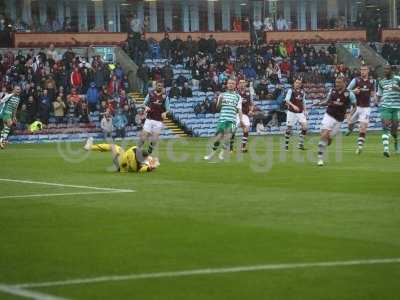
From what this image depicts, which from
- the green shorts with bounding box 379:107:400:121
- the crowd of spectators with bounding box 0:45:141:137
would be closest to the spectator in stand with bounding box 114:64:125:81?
the crowd of spectators with bounding box 0:45:141:137

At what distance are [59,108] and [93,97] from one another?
7.32ft

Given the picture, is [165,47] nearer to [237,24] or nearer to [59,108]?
[237,24]

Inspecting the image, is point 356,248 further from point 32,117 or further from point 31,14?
point 31,14

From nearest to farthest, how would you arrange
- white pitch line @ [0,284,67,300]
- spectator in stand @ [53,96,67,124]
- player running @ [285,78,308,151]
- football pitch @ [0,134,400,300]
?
1. white pitch line @ [0,284,67,300]
2. football pitch @ [0,134,400,300]
3. player running @ [285,78,308,151]
4. spectator in stand @ [53,96,67,124]

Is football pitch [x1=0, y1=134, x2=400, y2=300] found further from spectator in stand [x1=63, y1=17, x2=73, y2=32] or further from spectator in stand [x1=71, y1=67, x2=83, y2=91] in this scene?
spectator in stand [x1=63, y1=17, x2=73, y2=32]

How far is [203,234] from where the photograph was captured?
43.0ft

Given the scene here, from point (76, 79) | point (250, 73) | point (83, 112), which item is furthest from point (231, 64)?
point (83, 112)

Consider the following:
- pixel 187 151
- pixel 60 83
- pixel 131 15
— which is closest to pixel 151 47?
pixel 131 15

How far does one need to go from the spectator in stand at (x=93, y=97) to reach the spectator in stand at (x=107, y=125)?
149 centimetres

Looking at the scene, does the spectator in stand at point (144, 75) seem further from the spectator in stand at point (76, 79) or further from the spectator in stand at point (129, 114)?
the spectator in stand at point (76, 79)

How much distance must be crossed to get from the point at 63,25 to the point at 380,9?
63.3 feet

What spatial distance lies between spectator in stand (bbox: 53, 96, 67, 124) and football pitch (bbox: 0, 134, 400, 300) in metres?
22.1

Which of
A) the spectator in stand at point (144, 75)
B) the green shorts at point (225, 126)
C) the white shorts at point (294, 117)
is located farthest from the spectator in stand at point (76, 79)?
the green shorts at point (225, 126)

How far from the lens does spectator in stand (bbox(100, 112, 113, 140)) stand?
46.6 metres
